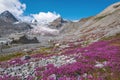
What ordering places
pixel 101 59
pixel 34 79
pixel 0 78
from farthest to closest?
1. pixel 101 59
2. pixel 0 78
3. pixel 34 79

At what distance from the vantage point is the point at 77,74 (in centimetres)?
1881

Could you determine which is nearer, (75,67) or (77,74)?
(77,74)

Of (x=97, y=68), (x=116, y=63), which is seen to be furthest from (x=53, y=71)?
(x=116, y=63)

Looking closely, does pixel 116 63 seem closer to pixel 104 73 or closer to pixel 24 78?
pixel 104 73

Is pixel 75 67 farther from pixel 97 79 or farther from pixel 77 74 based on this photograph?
pixel 97 79

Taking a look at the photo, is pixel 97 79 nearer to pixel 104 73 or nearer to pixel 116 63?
pixel 104 73

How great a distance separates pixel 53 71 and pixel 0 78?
4341 millimetres

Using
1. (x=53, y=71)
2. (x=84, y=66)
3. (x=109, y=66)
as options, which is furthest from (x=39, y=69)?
(x=109, y=66)

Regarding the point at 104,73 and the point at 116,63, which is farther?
the point at 116,63

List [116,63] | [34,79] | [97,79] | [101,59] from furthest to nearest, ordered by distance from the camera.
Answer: [101,59], [116,63], [34,79], [97,79]

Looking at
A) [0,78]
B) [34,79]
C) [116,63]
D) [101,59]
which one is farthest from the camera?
[101,59]

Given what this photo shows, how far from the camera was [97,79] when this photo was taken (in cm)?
1620

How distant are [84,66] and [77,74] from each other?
1.90 metres

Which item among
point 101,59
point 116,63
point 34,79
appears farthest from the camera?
point 101,59
